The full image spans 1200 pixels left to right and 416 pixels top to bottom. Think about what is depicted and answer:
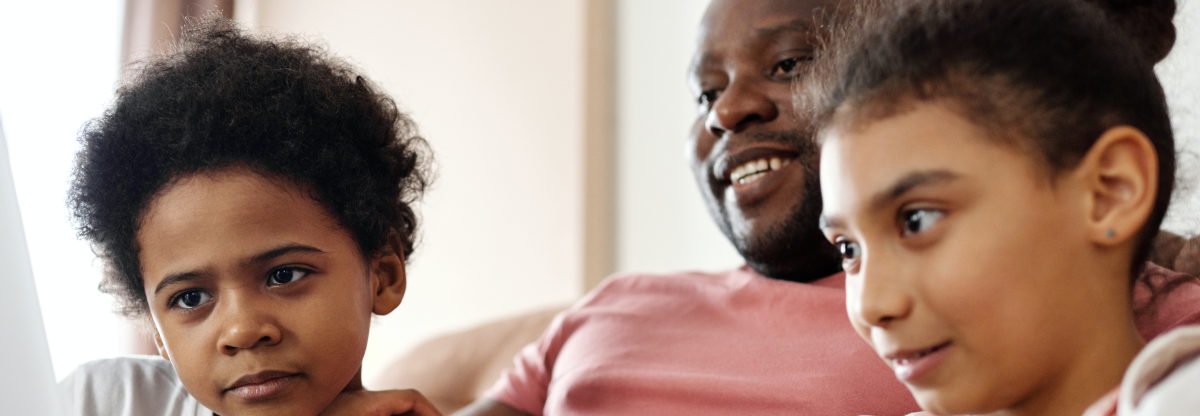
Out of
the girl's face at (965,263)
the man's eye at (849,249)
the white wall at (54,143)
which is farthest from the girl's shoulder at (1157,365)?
the white wall at (54,143)

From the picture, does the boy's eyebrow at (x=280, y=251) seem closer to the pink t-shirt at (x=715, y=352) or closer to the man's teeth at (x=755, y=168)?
the pink t-shirt at (x=715, y=352)

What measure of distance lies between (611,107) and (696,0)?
1.30 feet

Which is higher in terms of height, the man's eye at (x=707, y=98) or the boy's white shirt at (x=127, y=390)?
the man's eye at (x=707, y=98)

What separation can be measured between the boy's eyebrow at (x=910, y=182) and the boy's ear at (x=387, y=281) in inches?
20.7

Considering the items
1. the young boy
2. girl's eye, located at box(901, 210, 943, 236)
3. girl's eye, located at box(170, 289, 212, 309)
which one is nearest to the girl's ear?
girl's eye, located at box(901, 210, 943, 236)

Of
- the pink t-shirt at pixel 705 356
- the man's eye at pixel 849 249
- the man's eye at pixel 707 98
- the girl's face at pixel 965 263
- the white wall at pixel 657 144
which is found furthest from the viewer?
the white wall at pixel 657 144

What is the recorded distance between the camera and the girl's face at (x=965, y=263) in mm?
586

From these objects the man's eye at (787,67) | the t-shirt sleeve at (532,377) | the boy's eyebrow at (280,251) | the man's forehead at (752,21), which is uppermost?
the man's forehead at (752,21)

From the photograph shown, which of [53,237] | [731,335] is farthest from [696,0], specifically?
[53,237]

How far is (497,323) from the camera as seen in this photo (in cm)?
155

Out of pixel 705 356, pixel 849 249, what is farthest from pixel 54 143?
pixel 849 249

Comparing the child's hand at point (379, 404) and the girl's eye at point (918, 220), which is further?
the child's hand at point (379, 404)

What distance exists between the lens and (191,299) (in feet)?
2.62

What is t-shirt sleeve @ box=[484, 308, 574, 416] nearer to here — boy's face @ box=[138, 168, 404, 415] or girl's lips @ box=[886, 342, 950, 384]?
boy's face @ box=[138, 168, 404, 415]
